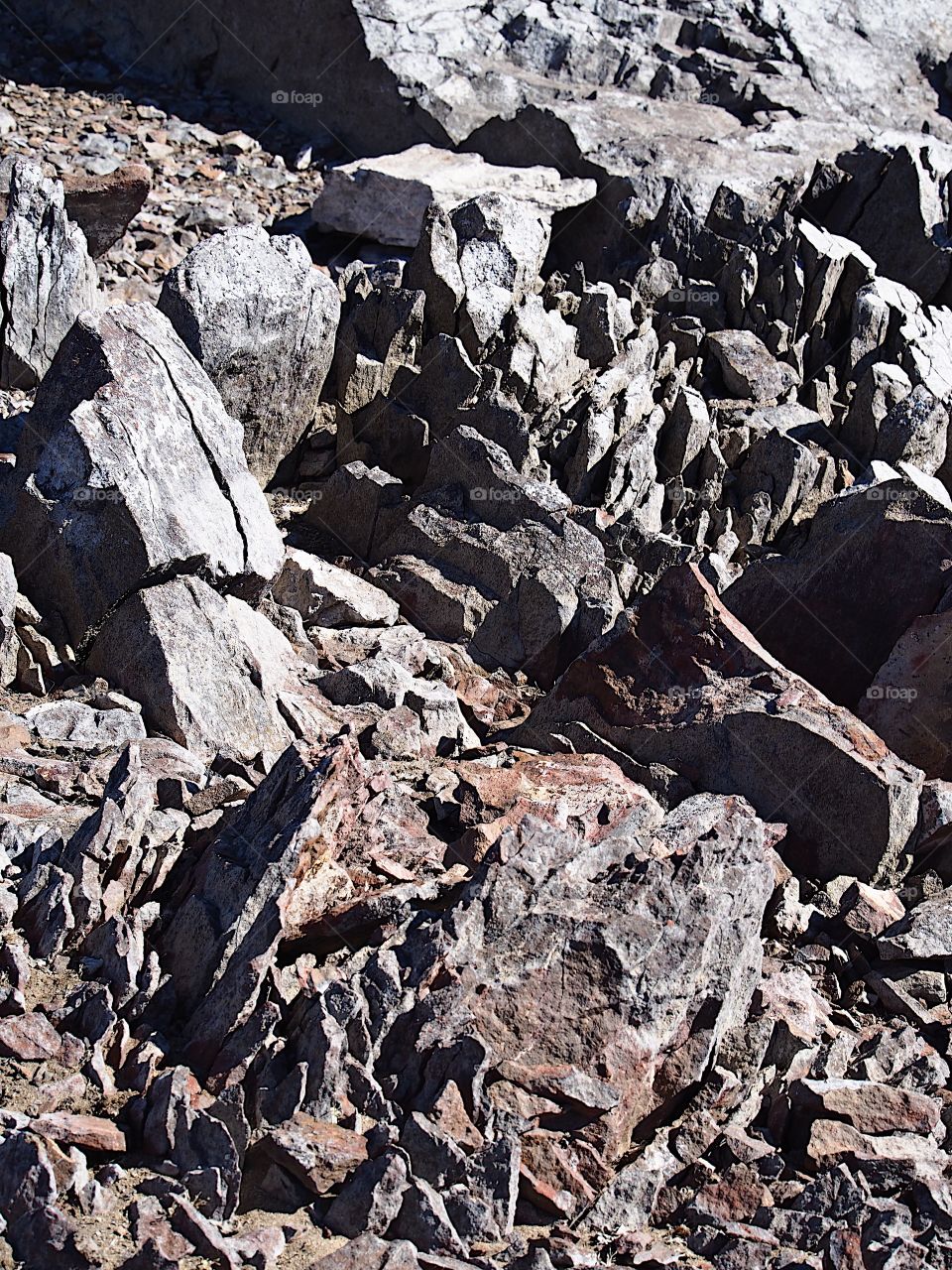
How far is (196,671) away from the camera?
411 inches

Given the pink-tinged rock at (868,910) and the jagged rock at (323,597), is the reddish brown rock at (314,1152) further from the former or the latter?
the jagged rock at (323,597)

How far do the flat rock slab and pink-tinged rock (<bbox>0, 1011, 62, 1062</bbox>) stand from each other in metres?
14.5

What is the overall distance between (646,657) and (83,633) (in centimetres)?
440

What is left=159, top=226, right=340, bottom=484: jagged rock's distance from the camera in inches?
549

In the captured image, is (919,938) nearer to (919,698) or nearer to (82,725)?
(919,698)

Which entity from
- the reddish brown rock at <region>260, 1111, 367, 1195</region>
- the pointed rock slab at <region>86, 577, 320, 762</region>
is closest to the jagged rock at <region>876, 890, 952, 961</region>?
the reddish brown rock at <region>260, 1111, 367, 1195</region>

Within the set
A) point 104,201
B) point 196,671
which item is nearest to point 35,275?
point 104,201

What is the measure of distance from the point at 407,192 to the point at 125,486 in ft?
32.5

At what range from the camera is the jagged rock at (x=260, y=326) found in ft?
45.8

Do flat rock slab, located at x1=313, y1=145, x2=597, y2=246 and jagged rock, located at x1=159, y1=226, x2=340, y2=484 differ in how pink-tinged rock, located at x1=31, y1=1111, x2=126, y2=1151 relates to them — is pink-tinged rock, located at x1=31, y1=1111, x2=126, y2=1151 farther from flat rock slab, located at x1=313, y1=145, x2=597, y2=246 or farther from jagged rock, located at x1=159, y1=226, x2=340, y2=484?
flat rock slab, located at x1=313, y1=145, x2=597, y2=246

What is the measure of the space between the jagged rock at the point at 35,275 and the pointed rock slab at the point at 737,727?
7.07 m

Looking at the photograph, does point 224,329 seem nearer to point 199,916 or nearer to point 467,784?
point 467,784

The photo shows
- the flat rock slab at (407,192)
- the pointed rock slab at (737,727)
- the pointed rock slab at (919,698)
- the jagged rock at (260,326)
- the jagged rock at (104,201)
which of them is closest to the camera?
the pointed rock slab at (737,727)

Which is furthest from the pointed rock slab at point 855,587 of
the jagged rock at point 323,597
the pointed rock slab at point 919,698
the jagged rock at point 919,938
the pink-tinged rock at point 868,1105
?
the pink-tinged rock at point 868,1105
